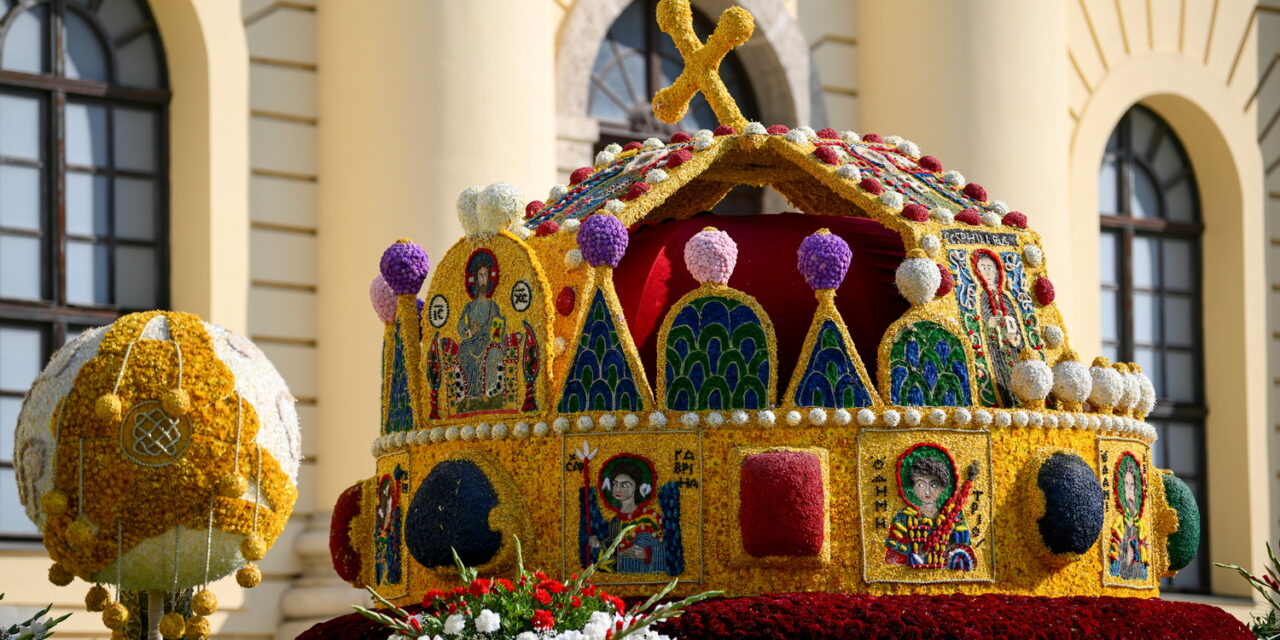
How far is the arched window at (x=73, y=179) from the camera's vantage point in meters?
17.2

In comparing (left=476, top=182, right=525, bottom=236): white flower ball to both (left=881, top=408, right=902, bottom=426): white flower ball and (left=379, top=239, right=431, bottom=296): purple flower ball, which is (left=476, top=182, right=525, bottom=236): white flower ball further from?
(left=881, top=408, right=902, bottom=426): white flower ball

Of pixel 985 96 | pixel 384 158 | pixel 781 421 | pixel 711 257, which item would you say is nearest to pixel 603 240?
pixel 711 257

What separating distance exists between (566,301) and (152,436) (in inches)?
85.3

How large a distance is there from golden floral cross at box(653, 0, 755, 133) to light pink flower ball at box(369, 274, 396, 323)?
6.13 feet

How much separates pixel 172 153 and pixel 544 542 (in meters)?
Result: 7.84

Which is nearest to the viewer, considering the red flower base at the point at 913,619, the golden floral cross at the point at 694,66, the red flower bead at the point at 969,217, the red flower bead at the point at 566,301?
the red flower base at the point at 913,619

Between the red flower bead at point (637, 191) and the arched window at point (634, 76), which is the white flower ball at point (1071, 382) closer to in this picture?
the red flower bead at point (637, 191)

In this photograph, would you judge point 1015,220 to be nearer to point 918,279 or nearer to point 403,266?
point 918,279

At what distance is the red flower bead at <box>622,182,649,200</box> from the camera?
11938 mm

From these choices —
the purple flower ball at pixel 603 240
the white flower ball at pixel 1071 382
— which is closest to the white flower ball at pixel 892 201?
the white flower ball at pixel 1071 382

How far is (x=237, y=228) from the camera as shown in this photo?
58.5 feet

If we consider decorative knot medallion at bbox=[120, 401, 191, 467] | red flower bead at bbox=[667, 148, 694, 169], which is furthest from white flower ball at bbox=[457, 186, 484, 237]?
decorative knot medallion at bbox=[120, 401, 191, 467]

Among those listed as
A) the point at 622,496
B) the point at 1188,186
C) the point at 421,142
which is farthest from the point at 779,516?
the point at 1188,186

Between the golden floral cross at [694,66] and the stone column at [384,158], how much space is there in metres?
4.98
